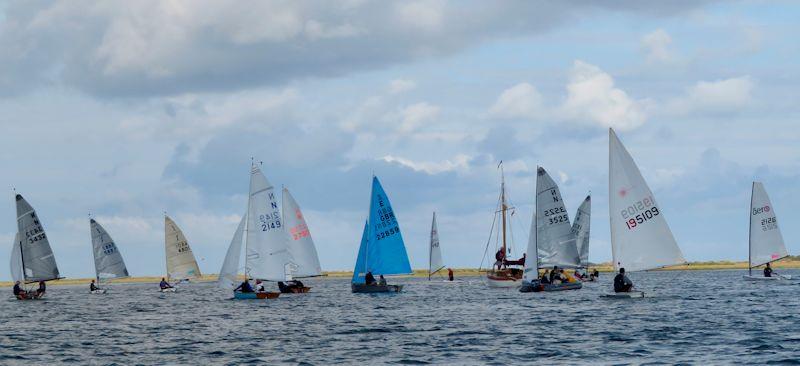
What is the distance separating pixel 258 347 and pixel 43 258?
59.8 m

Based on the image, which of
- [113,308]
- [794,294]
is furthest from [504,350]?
[113,308]

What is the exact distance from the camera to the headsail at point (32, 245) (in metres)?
99.0

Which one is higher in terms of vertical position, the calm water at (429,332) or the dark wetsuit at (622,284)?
the dark wetsuit at (622,284)

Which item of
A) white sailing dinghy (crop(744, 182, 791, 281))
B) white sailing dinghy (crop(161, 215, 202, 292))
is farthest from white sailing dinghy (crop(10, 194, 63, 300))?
white sailing dinghy (crop(744, 182, 791, 281))

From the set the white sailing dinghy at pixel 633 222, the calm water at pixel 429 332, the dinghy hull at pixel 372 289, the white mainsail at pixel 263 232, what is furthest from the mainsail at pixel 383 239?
the white sailing dinghy at pixel 633 222

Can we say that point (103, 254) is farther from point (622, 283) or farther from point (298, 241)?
point (622, 283)

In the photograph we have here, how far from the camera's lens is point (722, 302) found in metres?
71.2

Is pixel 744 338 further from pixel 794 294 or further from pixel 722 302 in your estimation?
pixel 794 294

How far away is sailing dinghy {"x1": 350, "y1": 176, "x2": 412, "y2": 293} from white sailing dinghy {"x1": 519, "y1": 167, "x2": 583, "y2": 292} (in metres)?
12.3

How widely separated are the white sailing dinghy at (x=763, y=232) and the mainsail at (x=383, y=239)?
3277 centimetres

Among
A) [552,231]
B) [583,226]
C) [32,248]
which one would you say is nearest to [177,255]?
[32,248]

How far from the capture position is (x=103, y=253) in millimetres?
125688

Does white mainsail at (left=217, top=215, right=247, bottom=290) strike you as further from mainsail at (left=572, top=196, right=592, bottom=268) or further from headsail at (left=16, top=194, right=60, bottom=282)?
mainsail at (left=572, top=196, right=592, bottom=268)

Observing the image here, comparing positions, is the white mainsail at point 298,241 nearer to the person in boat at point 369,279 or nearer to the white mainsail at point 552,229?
the person in boat at point 369,279
